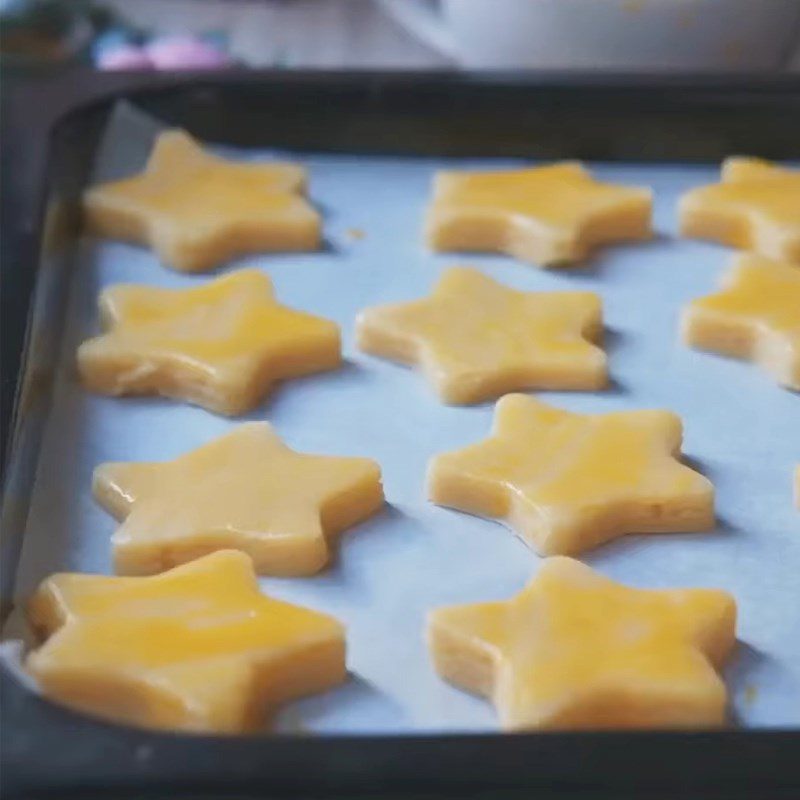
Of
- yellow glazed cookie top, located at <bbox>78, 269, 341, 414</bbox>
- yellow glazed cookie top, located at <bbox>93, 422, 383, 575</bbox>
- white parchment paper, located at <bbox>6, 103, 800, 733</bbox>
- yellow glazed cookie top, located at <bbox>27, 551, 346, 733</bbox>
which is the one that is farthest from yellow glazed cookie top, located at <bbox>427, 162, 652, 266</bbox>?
yellow glazed cookie top, located at <bbox>27, 551, 346, 733</bbox>

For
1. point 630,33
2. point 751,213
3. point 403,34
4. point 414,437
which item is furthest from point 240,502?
point 403,34

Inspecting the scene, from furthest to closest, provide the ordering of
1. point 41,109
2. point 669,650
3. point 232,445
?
point 41,109 → point 232,445 → point 669,650

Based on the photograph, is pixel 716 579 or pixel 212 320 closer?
pixel 716 579

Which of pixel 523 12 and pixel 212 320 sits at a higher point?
pixel 523 12

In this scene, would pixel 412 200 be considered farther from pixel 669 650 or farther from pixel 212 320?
pixel 669 650

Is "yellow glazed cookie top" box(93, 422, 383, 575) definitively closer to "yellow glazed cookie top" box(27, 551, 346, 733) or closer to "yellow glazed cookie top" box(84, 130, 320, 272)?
"yellow glazed cookie top" box(27, 551, 346, 733)

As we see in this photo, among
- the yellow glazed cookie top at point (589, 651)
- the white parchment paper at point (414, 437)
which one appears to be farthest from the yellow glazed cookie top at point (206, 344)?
the yellow glazed cookie top at point (589, 651)

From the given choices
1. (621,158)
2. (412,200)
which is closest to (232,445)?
(412,200)
